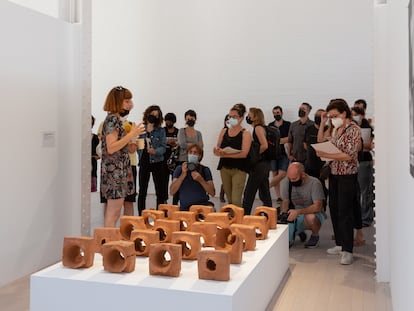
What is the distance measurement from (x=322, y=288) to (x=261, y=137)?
2070 mm

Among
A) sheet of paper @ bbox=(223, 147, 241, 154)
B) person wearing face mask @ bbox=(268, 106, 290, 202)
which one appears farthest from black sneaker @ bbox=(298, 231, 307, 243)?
person wearing face mask @ bbox=(268, 106, 290, 202)

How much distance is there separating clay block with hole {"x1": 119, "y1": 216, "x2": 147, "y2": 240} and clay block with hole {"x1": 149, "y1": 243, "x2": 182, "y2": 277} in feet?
2.38

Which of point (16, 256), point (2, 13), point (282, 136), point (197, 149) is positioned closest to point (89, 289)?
point (16, 256)

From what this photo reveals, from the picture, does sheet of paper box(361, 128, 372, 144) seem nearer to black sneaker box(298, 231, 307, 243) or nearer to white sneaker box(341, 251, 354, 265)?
black sneaker box(298, 231, 307, 243)

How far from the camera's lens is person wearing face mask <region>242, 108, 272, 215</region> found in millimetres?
5238

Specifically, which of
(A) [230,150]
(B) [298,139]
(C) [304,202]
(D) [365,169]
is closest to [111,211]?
(A) [230,150]

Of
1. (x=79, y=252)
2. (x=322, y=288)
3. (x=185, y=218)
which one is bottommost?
(x=322, y=288)

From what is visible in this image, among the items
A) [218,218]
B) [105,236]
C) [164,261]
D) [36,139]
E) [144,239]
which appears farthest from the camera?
[36,139]

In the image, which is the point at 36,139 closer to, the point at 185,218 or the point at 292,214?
the point at 185,218

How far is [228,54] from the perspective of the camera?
9.23 meters

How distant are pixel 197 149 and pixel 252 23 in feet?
15.4

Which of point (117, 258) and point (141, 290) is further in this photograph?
point (117, 258)

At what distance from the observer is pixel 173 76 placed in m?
9.48

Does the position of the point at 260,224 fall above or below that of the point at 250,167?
below
